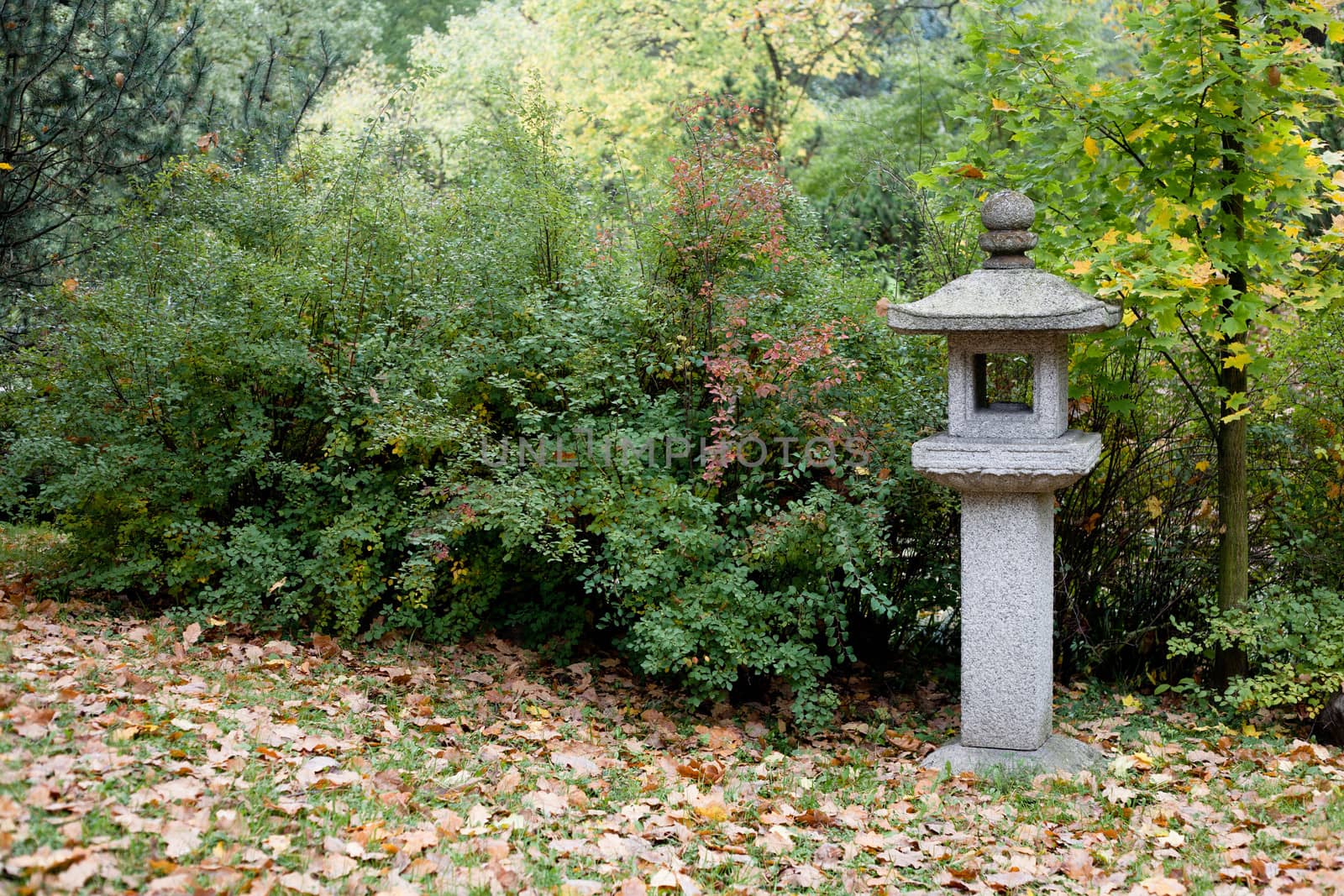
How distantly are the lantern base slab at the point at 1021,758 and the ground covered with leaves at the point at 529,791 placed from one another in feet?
0.64

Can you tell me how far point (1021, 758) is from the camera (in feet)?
17.6

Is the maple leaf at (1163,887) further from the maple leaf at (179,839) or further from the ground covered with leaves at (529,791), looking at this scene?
the maple leaf at (179,839)

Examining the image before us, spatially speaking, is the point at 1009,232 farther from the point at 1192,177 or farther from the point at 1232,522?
the point at 1232,522

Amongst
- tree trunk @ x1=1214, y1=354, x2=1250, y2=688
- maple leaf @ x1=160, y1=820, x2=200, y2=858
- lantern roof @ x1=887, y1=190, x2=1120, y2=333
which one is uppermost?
lantern roof @ x1=887, y1=190, x2=1120, y2=333

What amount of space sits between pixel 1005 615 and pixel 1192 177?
2.35 meters

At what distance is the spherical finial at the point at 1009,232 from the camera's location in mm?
5316

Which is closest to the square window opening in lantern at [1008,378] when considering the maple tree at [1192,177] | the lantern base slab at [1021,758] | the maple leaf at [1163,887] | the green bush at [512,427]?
the green bush at [512,427]

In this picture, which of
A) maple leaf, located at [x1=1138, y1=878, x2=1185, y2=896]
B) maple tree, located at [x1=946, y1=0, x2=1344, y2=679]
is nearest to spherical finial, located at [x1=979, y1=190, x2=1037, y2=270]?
maple tree, located at [x1=946, y1=0, x2=1344, y2=679]

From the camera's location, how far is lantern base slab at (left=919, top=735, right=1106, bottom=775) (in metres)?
5.29

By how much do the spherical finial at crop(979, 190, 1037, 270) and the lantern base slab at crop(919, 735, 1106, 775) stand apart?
88.9 inches

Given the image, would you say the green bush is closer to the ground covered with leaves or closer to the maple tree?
the ground covered with leaves

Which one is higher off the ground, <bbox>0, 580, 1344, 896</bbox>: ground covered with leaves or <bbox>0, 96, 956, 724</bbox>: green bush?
<bbox>0, 96, 956, 724</bbox>: green bush

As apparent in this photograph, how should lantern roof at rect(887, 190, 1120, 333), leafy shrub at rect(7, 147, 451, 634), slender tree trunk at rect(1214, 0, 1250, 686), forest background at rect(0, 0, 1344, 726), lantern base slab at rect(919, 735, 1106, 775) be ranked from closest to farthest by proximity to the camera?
1. lantern roof at rect(887, 190, 1120, 333)
2. lantern base slab at rect(919, 735, 1106, 775)
3. forest background at rect(0, 0, 1344, 726)
4. slender tree trunk at rect(1214, 0, 1250, 686)
5. leafy shrub at rect(7, 147, 451, 634)

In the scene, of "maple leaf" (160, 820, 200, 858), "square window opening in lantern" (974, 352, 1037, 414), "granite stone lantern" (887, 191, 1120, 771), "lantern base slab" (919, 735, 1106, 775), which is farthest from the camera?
"square window opening in lantern" (974, 352, 1037, 414)
